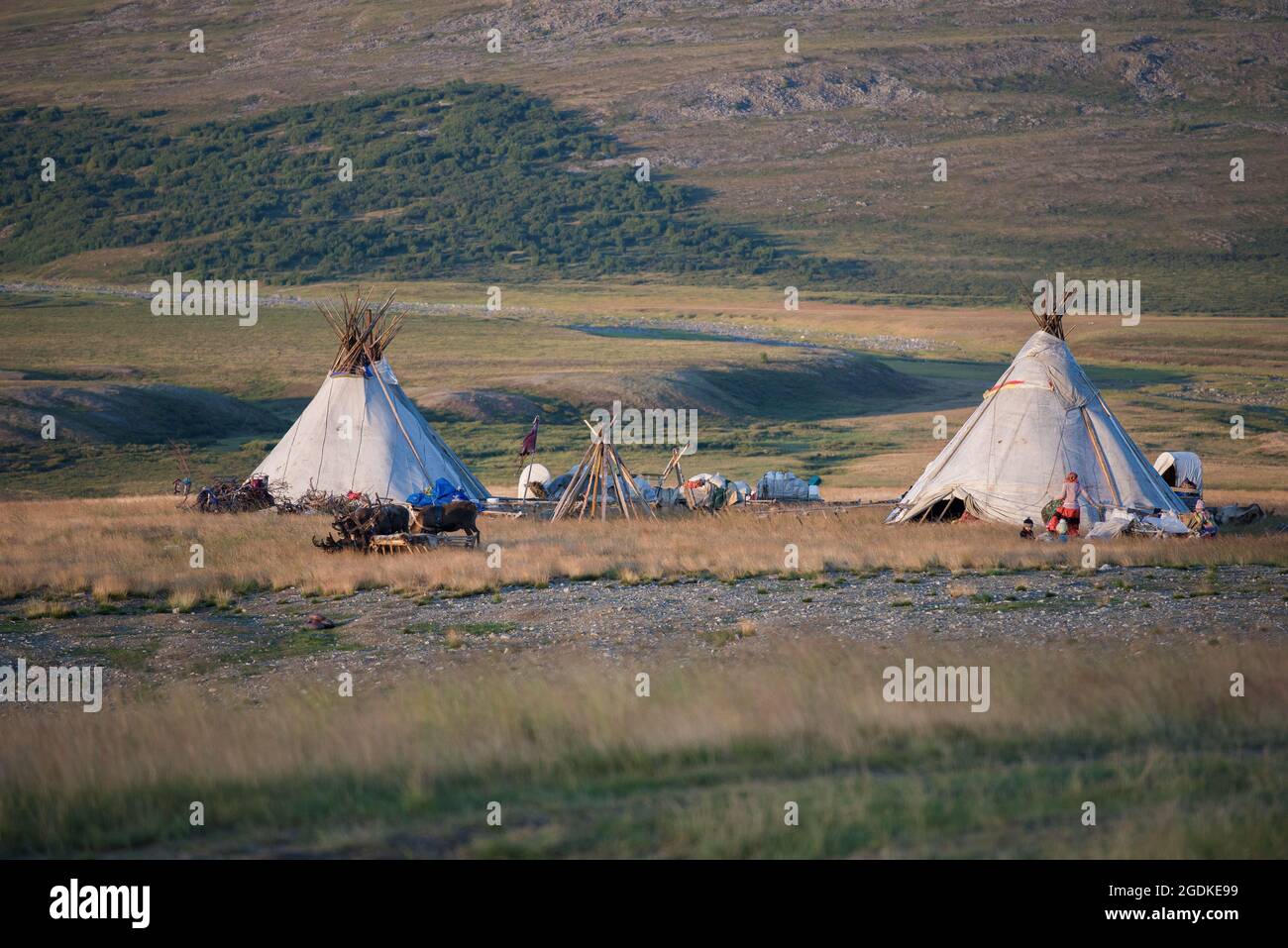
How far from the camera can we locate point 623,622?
1461 cm

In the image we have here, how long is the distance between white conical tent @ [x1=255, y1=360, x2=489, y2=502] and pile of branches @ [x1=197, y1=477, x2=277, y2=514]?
44cm

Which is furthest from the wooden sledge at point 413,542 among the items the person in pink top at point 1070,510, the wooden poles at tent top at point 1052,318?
the wooden poles at tent top at point 1052,318

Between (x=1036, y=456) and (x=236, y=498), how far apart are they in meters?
13.5

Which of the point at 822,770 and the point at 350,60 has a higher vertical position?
the point at 350,60

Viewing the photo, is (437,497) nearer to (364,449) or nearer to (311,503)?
(311,503)

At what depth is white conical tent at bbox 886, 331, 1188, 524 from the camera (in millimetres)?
22844

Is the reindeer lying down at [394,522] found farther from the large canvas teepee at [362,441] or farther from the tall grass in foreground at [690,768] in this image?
the tall grass in foreground at [690,768]

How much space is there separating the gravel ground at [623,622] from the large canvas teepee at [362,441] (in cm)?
887

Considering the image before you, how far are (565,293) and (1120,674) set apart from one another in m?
100.0

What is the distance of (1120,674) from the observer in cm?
1027

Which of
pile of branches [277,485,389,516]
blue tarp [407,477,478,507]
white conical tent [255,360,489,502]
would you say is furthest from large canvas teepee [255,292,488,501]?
blue tarp [407,477,478,507]
